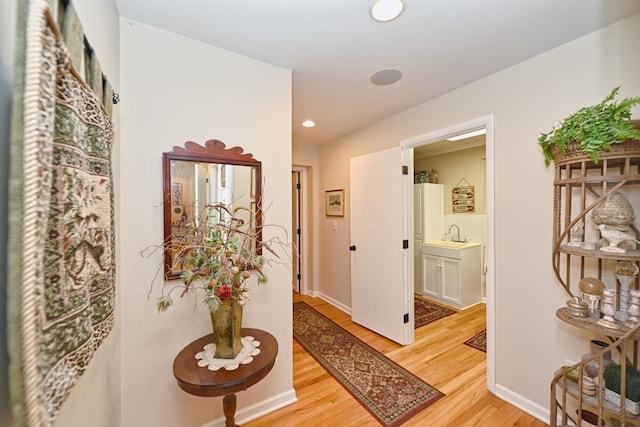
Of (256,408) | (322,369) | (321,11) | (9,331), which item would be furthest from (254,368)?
(321,11)

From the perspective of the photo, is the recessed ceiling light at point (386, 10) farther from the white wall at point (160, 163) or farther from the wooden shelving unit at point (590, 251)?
the wooden shelving unit at point (590, 251)

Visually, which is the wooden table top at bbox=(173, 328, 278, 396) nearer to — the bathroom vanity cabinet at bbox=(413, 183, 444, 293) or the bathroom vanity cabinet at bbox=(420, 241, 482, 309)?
the bathroom vanity cabinet at bbox=(420, 241, 482, 309)

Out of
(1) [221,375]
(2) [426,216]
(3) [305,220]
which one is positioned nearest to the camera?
(1) [221,375]

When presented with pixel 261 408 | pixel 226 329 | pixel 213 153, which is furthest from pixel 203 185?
pixel 261 408

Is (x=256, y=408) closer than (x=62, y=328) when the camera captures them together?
No

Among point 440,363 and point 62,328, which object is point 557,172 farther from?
point 62,328

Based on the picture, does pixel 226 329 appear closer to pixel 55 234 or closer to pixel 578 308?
pixel 55 234

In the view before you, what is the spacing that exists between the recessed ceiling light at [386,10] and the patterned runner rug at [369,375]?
2409 millimetres

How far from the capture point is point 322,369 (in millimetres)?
2240

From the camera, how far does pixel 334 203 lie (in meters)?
3.74

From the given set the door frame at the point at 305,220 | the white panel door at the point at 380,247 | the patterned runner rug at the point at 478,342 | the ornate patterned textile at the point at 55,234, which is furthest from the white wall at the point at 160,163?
the door frame at the point at 305,220

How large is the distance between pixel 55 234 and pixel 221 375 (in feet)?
3.06

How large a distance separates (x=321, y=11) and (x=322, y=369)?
8.44 ft

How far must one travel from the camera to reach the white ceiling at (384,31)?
129 centimetres
